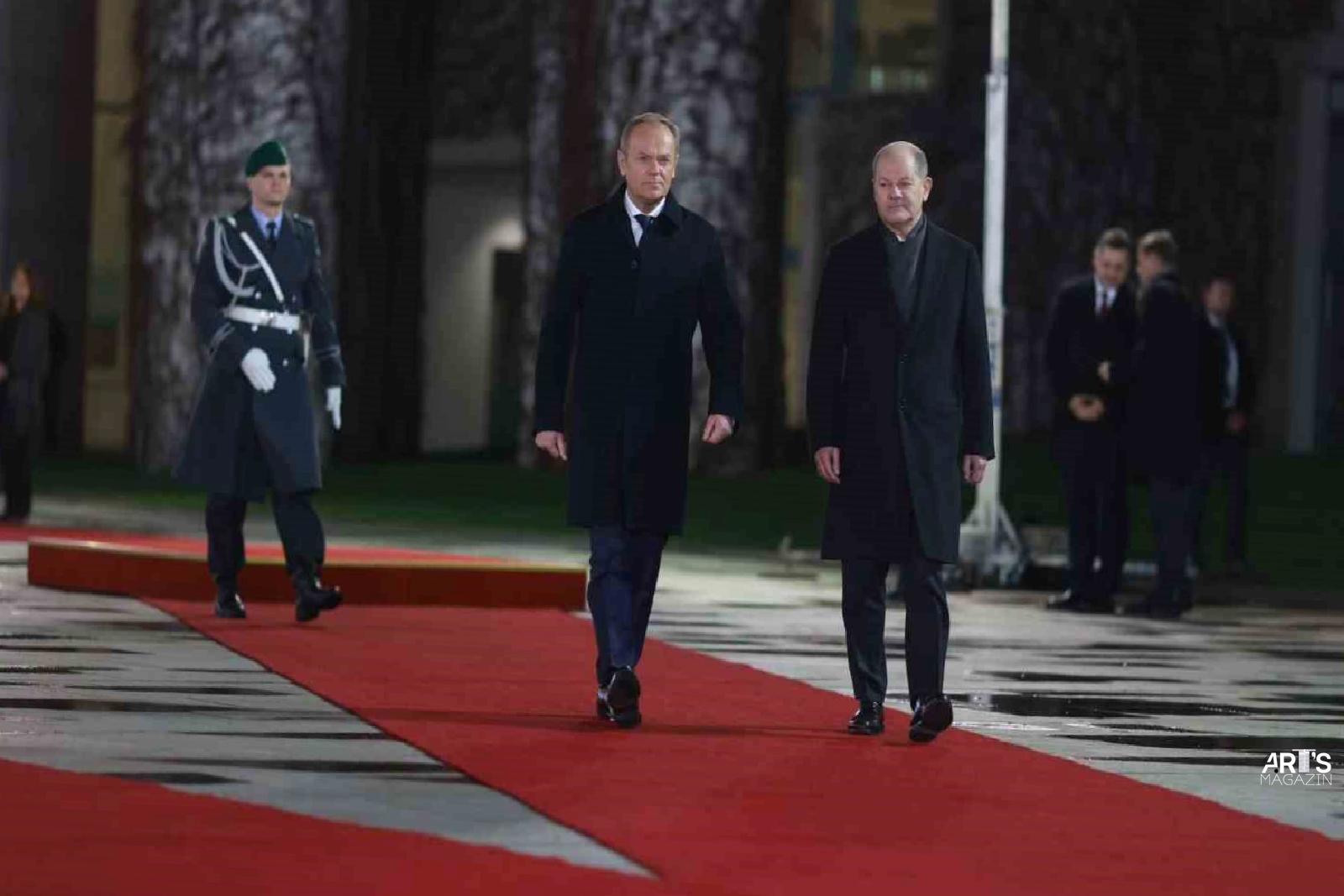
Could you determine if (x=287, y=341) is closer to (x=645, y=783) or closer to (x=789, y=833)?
(x=645, y=783)

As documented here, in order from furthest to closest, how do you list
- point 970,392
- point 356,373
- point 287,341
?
point 356,373 < point 287,341 < point 970,392

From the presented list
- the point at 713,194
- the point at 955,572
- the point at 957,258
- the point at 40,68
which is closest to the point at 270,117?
the point at 713,194

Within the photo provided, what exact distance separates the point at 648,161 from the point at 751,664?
258cm

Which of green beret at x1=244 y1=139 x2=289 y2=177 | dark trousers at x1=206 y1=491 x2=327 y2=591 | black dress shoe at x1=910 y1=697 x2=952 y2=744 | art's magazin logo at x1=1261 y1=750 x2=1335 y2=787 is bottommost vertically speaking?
art's magazin logo at x1=1261 y1=750 x2=1335 y2=787

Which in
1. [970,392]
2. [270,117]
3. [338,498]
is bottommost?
[338,498]

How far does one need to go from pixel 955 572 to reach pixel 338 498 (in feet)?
24.9

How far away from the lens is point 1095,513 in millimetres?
13453

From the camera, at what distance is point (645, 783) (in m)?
6.90

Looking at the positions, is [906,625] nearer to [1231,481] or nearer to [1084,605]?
[1084,605]

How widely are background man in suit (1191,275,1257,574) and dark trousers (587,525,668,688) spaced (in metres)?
5.88

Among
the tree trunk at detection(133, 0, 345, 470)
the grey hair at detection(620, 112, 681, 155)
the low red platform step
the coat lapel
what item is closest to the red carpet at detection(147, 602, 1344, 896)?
the coat lapel

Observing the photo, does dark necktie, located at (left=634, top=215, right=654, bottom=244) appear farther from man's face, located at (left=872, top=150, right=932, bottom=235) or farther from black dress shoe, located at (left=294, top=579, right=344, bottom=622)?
black dress shoe, located at (left=294, top=579, right=344, bottom=622)

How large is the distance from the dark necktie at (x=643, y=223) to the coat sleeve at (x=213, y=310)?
301cm

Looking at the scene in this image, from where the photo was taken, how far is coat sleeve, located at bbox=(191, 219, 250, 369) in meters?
11.0
